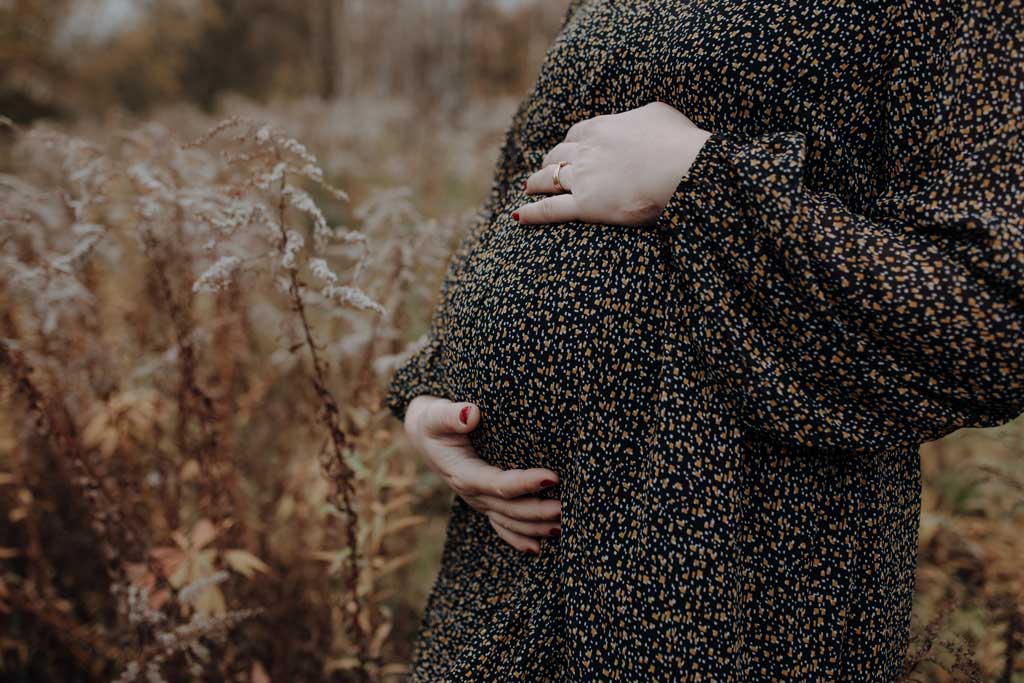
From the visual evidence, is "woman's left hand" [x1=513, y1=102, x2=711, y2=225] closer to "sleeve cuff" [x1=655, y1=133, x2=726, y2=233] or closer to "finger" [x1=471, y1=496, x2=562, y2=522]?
"sleeve cuff" [x1=655, y1=133, x2=726, y2=233]

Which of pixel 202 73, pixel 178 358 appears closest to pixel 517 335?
pixel 178 358

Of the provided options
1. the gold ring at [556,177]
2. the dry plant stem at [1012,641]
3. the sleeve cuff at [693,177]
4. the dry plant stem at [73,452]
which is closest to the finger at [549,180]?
the gold ring at [556,177]

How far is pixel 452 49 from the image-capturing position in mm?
7207

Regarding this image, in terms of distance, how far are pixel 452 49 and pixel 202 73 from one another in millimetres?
13824

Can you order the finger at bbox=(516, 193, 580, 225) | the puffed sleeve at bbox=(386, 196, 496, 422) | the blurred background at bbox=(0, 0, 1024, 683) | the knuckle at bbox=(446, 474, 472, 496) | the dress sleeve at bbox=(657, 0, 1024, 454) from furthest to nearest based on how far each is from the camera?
the blurred background at bbox=(0, 0, 1024, 683), the puffed sleeve at bbox=(386, 196, 496, 422), the knuckle at bbox=(446, 474, 472, 496), the finger at bbox=(516, 193, 580, 225), the dress sleeve at bbox=(657, 0, 1024, 454)

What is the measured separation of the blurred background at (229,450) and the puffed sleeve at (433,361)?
0.53 feet

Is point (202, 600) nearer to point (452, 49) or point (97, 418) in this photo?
point (97, 418)

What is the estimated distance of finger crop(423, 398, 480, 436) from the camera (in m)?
1.12

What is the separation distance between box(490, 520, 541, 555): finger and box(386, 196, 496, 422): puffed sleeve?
1.09ft

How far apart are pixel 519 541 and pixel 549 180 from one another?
0.64 m

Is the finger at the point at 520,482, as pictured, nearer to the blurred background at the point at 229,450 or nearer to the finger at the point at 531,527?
the finger at the point at 531,527

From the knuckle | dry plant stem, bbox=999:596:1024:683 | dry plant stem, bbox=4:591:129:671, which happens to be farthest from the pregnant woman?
dry plant stem, bbox=4:591:129:671

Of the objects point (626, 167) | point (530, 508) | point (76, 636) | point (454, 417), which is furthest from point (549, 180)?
point (76, 636)

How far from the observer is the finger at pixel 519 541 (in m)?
1.11
